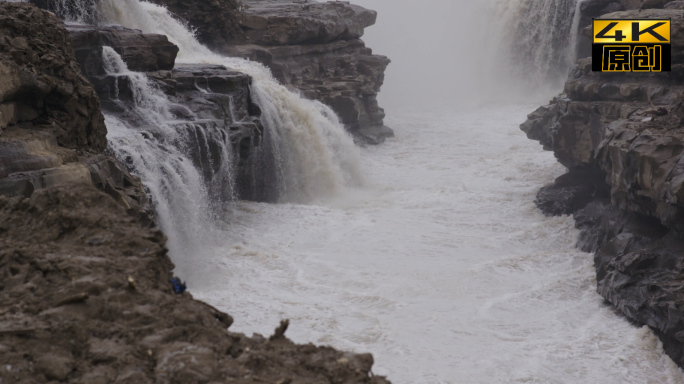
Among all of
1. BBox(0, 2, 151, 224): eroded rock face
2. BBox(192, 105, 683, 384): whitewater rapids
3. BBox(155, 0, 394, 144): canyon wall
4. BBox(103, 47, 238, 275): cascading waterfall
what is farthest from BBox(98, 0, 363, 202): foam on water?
BBox(0, 2, 151, 224): eroded rock face

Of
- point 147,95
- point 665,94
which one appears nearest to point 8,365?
point 147,95

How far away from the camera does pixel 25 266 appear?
3641mm

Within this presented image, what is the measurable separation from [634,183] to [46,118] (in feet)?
→ 27.0

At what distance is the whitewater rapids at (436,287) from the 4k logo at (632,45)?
3489 millimetres

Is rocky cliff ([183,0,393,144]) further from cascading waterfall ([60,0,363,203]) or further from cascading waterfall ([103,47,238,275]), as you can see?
cascading waterfall ([103,47,238,275])

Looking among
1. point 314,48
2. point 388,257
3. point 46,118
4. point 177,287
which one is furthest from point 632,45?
point 314,48

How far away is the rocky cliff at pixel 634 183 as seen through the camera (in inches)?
352

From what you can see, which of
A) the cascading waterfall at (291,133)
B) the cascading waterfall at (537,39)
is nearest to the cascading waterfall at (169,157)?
the cascading waterfall at (291,133)

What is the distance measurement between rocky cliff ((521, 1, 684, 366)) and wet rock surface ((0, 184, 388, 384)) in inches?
268

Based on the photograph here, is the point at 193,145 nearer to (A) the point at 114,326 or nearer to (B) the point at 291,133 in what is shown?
(B) the point at 291,133

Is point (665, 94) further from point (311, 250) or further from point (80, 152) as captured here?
point (80, 152)

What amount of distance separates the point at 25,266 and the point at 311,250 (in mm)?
8185

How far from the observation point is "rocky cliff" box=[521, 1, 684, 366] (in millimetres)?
8953

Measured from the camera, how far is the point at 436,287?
10.3 m
